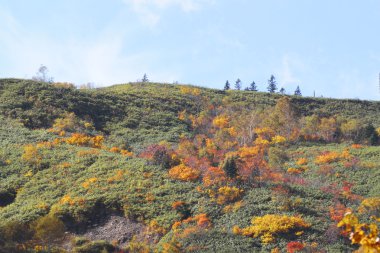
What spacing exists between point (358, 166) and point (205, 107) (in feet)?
113

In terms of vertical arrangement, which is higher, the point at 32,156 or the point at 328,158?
the point at 32,156

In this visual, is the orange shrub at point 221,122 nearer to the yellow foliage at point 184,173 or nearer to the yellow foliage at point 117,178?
the yellow foliage at point 184,173

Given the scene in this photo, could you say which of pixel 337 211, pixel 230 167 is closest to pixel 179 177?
pixel 230 167

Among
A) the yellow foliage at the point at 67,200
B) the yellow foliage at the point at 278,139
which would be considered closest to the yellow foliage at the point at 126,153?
the yellow foliage at the point at 67,200

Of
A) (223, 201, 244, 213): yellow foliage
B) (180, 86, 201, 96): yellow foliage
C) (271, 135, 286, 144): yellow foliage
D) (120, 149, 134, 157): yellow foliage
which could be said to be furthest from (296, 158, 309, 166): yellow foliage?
(180, 86, 201, 96): yellow foliage

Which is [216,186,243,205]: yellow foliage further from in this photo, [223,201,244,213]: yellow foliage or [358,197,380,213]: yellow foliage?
[358,197,380,213]: yellow foliage

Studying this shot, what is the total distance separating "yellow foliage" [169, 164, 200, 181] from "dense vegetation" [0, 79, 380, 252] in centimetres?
9

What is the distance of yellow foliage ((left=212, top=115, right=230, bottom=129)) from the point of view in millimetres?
61966

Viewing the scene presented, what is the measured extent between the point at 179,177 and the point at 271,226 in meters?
10.7

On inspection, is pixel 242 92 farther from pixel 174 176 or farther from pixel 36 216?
pixel 36 216

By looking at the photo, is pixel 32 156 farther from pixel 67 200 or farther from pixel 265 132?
pixel 265 132

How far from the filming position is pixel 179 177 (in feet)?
118

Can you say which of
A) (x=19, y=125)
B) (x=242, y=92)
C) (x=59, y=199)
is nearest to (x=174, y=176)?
(x=59, y=199)

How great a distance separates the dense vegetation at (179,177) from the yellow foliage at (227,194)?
0.24ft
